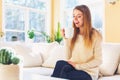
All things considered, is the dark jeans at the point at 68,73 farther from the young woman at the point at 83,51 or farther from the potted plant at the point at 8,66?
the potted plant at the point at 8,66

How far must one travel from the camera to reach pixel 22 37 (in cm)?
492

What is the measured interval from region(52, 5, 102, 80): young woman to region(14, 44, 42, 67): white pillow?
4.31 feet

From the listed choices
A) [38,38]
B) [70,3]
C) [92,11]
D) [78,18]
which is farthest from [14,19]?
[78,18]

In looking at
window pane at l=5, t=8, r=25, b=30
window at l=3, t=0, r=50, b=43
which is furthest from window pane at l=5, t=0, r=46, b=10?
window pane at l=5, t=8, r=25, b=30

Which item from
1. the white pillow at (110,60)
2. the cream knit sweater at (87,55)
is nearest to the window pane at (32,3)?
the white pillow at (110,60)

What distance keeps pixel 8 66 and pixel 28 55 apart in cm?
202

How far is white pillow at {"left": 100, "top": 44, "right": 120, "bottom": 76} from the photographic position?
267 centimetres

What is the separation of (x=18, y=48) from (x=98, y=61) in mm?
1546

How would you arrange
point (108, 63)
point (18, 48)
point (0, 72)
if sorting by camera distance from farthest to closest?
point (18, 48) < point (108, 63) < point (0, 72)

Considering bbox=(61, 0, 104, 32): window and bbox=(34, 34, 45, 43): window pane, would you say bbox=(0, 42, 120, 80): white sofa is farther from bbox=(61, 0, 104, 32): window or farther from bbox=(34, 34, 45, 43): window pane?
bbox=(34, 34, 45, 43): window pane

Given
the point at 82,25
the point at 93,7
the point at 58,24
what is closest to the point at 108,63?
the point at 82,25

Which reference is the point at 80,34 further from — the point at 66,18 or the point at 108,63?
the point at 66,18

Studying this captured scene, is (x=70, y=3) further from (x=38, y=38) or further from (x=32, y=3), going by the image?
(x=38, y=38)

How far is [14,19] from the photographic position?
4.84 metres
